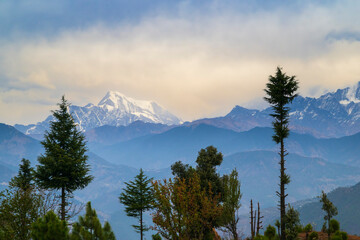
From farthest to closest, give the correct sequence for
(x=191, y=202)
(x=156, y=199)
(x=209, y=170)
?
(x=209, y=170) → (x=156, y=199) → (x=191, y=202)

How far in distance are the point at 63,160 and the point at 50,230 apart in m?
21.2

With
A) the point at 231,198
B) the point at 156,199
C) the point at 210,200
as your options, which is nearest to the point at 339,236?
the point at 231,198

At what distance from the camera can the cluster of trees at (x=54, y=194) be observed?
1552cm

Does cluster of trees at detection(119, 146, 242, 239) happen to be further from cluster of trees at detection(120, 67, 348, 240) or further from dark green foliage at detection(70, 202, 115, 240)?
dark green foliage at detection(70, 202, 115, 240)

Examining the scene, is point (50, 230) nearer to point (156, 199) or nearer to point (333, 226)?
point (156, 199)

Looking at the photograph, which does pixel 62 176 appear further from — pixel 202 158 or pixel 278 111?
→ pixel 278 111

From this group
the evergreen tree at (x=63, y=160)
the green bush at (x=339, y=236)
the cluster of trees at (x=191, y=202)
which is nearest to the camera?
the cluster of trees at (x=191, y=202)

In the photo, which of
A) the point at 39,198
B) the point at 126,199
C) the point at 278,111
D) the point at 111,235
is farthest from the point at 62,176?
the point at 278,111

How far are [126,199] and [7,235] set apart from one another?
32.1 metres

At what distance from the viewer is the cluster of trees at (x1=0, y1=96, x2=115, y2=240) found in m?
15.5

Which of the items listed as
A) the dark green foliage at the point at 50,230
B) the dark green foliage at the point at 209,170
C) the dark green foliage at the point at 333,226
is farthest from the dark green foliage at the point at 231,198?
the dark green foliage at the point at 50,230

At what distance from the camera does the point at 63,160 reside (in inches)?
1399

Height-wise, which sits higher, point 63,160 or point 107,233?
point 63,160

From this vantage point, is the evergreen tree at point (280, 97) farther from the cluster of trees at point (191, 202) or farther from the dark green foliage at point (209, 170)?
the dark green foliage at point (209, 170)
